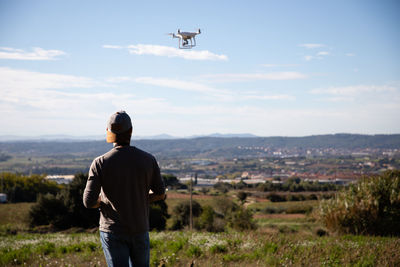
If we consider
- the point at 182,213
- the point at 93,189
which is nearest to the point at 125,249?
the point at 93,189

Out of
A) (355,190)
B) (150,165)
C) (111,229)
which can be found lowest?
(355,190)

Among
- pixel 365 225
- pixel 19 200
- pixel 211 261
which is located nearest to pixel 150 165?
pixel 211 261

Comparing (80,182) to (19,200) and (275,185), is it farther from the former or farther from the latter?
(275,185)

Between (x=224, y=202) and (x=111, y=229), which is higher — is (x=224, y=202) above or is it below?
below

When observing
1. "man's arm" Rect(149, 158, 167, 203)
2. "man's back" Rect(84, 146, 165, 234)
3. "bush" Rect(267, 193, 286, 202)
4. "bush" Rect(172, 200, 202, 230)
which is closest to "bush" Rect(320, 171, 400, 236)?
"man's arm" Rect(149, 158, 167, 203)

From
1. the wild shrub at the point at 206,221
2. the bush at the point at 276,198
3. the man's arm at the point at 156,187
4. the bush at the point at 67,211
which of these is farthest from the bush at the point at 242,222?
the bush at the point at 276,198

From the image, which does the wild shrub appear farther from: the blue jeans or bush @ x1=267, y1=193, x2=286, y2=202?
bush @ x1=267, y1=193, x2=286, y2=202

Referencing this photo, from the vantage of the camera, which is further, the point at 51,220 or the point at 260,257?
the point at 51,220
